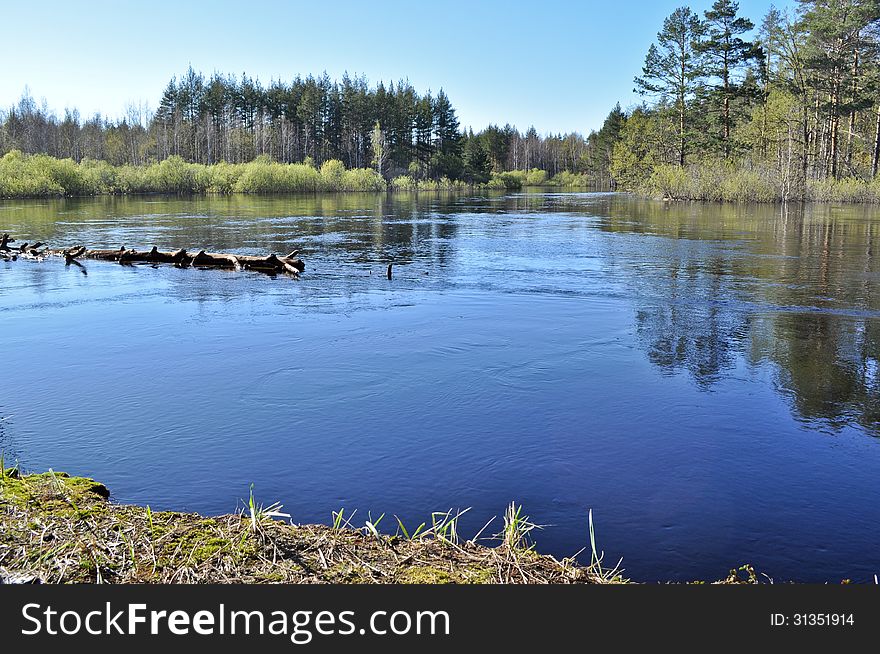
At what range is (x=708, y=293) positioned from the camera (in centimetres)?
1683

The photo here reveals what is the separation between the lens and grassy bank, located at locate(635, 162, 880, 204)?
48781 mm

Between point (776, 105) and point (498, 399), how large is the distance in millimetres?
57487

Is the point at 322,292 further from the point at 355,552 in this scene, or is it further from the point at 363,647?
the point at 363,647

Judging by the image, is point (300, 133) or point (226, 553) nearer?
point (226, 553)

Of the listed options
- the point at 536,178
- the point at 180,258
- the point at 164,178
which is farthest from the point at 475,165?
the point at 180,258

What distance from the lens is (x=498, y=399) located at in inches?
371

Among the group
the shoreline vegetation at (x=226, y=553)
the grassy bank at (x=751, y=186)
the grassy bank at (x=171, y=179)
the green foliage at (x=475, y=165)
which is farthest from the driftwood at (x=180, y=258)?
the green foliage at (x=475, y=165)

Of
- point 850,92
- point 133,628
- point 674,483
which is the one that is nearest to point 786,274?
point 674,483

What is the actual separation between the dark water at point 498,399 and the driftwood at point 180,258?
49.2 inches

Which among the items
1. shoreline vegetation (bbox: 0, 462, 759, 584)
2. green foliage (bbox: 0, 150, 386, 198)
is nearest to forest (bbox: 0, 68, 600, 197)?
green foliage (bbox: 0, 150, 386, 198)

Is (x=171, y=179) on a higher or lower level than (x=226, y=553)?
higher

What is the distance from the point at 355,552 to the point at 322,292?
13.6m

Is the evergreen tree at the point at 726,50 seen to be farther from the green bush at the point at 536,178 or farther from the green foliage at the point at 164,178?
the green bush at the point at 536,178

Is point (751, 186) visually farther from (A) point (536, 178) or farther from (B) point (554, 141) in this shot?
(B) point (554, 141)
